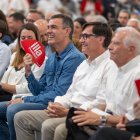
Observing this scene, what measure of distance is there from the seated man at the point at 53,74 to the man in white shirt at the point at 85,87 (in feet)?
0.85

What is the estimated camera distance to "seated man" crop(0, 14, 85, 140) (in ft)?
24.8

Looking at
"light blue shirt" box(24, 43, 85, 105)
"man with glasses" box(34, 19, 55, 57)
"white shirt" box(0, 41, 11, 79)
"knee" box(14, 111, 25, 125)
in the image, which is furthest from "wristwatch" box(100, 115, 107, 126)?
"man with glasses" box(34, 19, 55, 57)

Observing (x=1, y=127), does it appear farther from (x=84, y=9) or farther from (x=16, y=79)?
(x=84, y=9)

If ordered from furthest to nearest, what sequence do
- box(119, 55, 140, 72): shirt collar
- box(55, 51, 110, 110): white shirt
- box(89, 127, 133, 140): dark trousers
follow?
box(55, 51, 110, 110): white shirt < box(119, 55, 140, 72): shirt collar < box(89, 127, 133, 140): dark trousers

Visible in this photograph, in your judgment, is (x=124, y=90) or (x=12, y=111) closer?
(x=124, y=90)

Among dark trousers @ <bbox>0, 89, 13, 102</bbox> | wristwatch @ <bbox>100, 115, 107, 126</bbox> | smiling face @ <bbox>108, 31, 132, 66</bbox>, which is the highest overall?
smiling face @ <bbox>108, 31, 132, 66</bbox>

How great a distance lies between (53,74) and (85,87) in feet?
2.83

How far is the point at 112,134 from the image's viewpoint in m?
5.77

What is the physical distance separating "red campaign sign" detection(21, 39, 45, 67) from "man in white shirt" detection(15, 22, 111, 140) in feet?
2.54

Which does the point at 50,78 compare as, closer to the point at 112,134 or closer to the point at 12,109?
the point at 12,109

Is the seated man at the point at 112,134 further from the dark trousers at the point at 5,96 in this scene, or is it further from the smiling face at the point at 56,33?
the dark trousers at the point at 5,96

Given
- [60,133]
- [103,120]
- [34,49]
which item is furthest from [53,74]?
[103,120]

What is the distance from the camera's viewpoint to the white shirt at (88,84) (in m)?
6.93

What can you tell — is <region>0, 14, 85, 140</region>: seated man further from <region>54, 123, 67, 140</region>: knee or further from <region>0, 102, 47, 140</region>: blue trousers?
<region>54, 123, 67, 140</region>: knee
